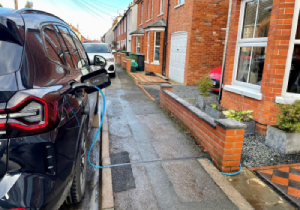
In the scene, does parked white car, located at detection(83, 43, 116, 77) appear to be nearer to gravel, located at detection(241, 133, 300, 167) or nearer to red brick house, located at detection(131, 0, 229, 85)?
red brick house, located at detection(131, 0, 229, 85)

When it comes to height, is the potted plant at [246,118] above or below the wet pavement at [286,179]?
above

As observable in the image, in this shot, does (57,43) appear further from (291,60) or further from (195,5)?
(195,5)

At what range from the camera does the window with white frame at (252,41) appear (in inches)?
184

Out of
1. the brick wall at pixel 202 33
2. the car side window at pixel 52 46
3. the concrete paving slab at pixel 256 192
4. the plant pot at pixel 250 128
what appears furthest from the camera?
the brick wall at pixel 202 33

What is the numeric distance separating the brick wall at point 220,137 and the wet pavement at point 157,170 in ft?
0.80

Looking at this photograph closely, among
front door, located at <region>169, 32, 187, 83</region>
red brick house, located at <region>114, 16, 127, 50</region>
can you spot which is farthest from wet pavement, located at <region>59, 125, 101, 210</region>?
red brick house, located at <region>114, 16, 127, 50</region>

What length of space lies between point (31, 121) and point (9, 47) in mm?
598

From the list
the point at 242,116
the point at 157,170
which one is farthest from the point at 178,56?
the point at 157,170

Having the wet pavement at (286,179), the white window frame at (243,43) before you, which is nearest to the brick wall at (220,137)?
the wet pavement at (286,179)

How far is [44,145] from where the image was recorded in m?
1.56

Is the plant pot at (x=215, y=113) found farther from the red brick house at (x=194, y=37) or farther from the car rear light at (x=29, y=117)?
the red brick house at (x=194, y=37)

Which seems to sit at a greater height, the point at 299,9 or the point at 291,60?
the point at 299,9

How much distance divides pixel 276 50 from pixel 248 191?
2.65m

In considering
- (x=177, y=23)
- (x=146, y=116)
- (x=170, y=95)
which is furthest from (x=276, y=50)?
(x=177, y=23)
